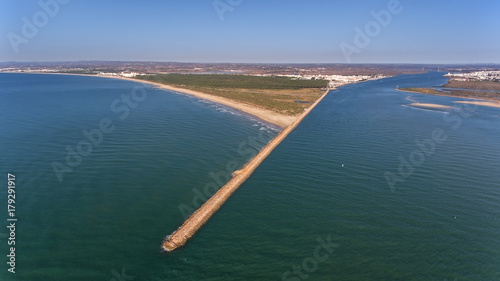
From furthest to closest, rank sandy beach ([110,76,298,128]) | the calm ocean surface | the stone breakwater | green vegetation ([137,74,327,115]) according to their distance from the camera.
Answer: green vegetation ([137,74,327,115]) < sandy beach ([110,76,298,128]) < the stone breakwater < the calm ocean surface

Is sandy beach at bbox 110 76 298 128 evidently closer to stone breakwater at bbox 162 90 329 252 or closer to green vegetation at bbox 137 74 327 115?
green vegetation at bbox 137 74 327 115

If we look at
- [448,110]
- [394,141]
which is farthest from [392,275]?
[448,110]

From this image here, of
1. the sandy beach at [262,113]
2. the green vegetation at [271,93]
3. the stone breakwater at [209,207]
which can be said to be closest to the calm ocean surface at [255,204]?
the stone breakwater at [209,207]

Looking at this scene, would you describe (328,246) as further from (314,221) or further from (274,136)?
(274,136)

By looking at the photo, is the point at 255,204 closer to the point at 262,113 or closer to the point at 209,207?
the point at 209,207

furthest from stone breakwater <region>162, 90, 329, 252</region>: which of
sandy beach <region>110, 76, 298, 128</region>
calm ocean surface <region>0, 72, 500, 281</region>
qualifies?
sandy beach <region>110, 76, 298, 128</region>

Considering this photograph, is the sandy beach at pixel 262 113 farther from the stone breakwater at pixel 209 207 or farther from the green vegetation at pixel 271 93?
the stone breakwater at pixel 209 207
